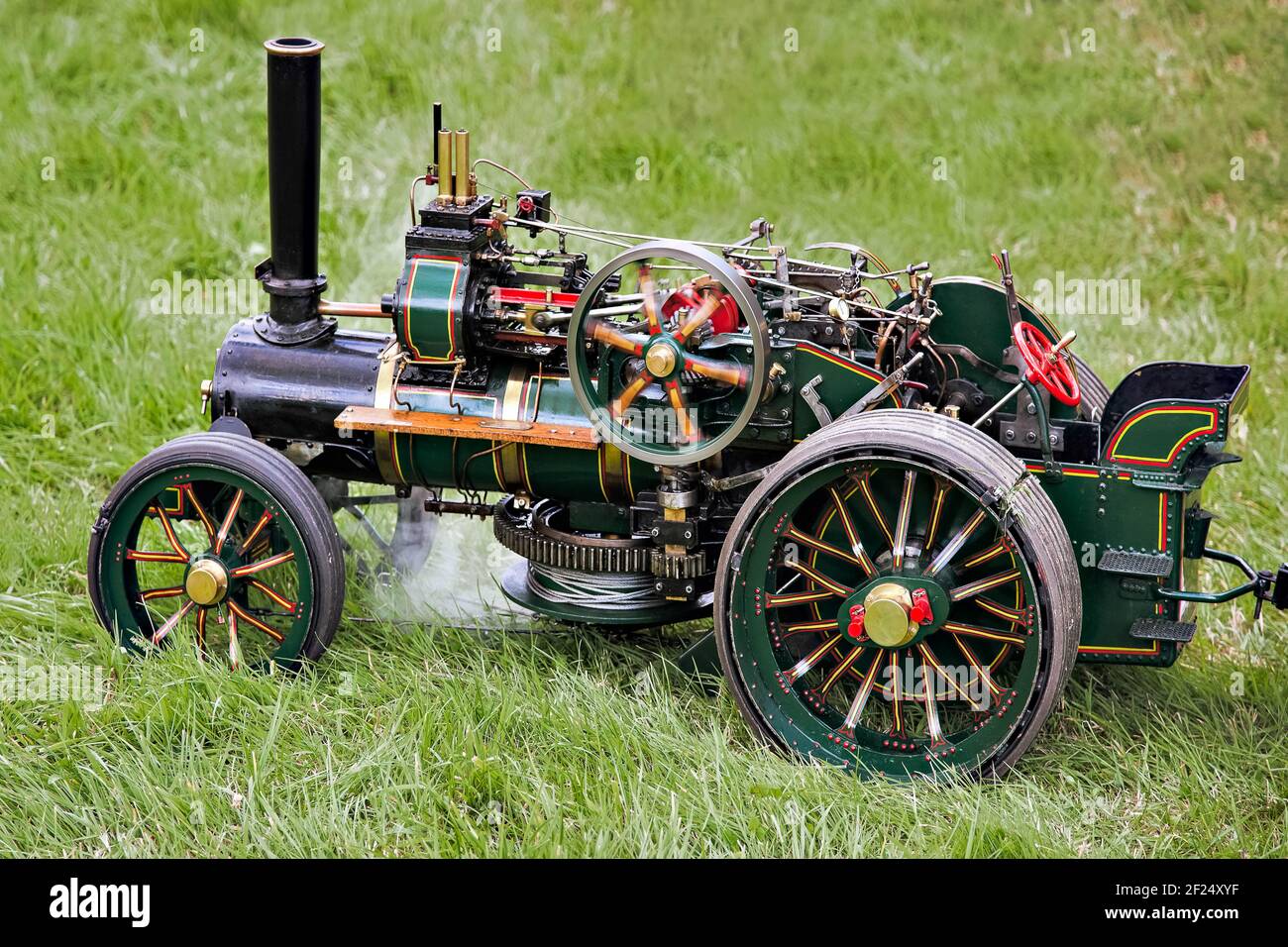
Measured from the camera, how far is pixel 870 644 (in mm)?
5688

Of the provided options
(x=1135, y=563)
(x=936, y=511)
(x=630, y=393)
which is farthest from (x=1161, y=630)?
(x=630, y=393)

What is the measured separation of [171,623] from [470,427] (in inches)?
54.6

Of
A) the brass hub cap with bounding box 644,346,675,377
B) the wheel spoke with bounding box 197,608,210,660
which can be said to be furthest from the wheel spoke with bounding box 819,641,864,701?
the wheel spoke with bounding box 197,608,210,660

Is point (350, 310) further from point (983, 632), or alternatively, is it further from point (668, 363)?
point (983, 632)

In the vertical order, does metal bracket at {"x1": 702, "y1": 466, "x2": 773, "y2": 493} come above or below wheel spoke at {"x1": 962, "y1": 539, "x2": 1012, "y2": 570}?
above

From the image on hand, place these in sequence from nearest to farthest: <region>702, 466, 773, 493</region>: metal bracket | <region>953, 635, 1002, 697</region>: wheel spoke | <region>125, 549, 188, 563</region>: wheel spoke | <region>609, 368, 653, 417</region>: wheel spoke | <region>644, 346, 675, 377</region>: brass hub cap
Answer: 1. <region>953, 635, 1002, 697</region>: wheel spoke
2. <region>644, 346, 675, 377</region>: brass hub cap
3. <region>609, 368, 653, 417</region>: wheel spoke
4. <region>702, 466, 773, 493</region>: metal bracket
5. <region>125, 549, 188, 563</region>: wheel spoke

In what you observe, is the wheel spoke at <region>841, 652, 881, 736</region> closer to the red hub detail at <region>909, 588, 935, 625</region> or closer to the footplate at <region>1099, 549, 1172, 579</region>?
the red hub detail at <region>909, 588, 935, 625</region>

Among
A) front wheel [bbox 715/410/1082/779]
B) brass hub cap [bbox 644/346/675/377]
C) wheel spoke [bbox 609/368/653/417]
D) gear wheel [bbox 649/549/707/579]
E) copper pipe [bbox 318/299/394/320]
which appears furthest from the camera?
copper pipe [bbox 318/299/394/320]

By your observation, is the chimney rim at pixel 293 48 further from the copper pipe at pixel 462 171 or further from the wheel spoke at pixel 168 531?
the wheel spoke at pixel 168 531

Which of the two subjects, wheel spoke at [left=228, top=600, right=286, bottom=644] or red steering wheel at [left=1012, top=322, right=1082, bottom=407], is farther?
wheel spoke at [left=228, top=600, right=286, bottom=644]

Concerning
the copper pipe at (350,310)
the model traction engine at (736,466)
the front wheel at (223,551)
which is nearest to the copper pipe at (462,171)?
the model traction engine at (736,466)

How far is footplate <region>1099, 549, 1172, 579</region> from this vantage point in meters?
5.57

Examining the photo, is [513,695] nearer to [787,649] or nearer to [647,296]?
[787,649]

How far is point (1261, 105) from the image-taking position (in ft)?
37.9
